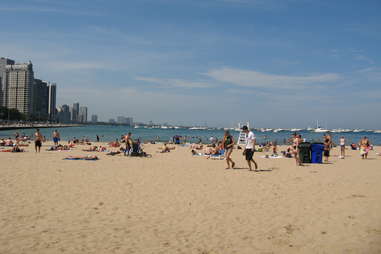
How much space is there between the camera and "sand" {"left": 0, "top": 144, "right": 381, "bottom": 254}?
172 inches

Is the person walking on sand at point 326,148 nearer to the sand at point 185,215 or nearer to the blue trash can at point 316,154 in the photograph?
the blue trash can at point 316,154

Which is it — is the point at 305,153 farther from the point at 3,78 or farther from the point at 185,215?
the point at 3,78

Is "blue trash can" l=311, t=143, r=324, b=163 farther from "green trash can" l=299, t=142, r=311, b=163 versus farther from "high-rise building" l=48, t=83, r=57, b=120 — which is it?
"high-rise building" l=48, t=83, r=57, b=120

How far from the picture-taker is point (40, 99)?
18188cm

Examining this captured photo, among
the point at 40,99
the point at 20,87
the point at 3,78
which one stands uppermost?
the point at 3,78

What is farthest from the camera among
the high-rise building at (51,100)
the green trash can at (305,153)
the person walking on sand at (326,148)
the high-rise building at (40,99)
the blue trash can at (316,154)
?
the high-rise building at (51,100)

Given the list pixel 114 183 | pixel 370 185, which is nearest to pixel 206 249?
pixel 114 183

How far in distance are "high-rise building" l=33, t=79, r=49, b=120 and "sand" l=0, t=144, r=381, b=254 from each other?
17449 centimetres

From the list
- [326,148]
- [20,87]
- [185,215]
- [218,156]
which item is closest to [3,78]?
[20,87]

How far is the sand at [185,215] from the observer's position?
438cm

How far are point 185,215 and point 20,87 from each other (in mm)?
174613

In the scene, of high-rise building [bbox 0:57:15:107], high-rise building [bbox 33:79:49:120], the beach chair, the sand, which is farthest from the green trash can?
high-rise building [bbox 33:79:49:120]

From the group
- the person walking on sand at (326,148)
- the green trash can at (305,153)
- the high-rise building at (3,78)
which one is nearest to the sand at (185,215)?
the green trash can at (305,153)

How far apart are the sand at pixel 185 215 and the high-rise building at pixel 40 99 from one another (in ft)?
572
